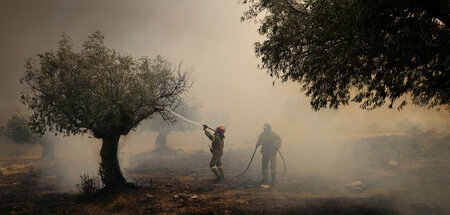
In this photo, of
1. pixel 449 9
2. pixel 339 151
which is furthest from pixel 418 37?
pixel 339 151

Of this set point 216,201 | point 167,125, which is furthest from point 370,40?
point 167,125

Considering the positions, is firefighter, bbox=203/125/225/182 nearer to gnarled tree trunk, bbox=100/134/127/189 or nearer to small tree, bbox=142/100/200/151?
gnarled tree trunk, bbox=100/134/127/189

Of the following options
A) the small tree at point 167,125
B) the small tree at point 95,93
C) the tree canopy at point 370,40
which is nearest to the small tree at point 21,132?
the small tree at point 167,125

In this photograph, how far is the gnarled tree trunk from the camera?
9328mm

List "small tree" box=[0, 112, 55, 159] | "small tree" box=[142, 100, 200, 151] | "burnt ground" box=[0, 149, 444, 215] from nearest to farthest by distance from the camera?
"burnt ground" box=[0, 149, 444, 215] < "small tree" box=[0, 112, 55, 159] < "small tree" box=[142, 100, 200, 151]

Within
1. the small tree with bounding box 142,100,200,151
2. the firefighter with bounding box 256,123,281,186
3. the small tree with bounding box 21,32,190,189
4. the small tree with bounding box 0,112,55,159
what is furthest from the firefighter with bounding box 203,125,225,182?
the small tree with bounding box 0,112,55,159

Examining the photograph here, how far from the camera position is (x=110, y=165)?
955 centimetres

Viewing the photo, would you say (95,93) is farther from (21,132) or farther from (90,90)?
(21,132)

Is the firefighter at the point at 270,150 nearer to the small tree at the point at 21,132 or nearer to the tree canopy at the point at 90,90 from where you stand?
the tree canopy at the point at 90,90

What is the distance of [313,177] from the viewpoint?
14352mm

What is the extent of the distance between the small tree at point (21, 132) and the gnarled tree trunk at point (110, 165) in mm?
23230

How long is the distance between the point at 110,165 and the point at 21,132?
24800mm

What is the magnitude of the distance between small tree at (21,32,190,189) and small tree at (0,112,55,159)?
2252 cm

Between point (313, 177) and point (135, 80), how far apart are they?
12.3 meters
